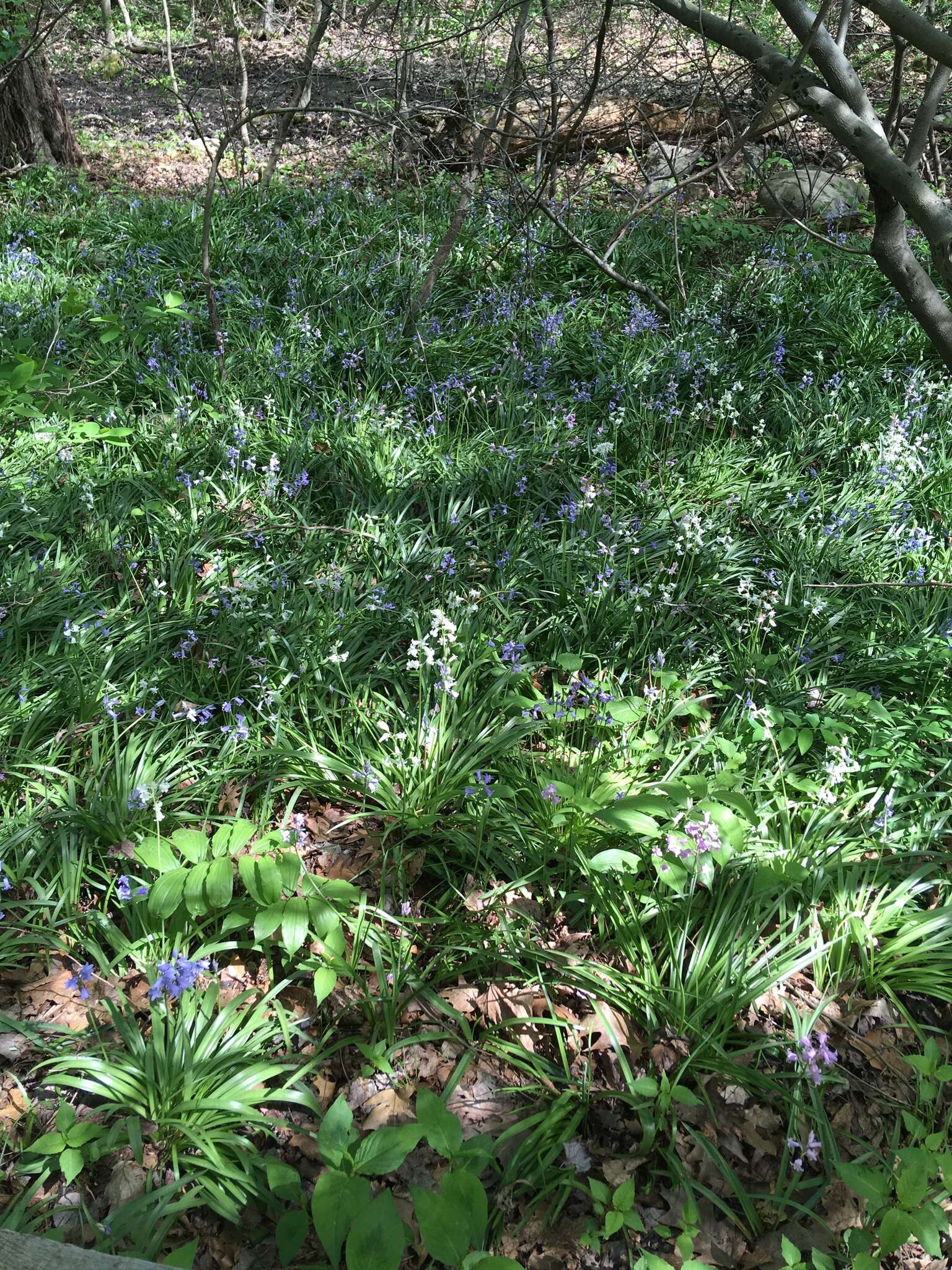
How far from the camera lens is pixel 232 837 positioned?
225 cm

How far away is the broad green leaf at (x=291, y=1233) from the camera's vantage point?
1.62 m

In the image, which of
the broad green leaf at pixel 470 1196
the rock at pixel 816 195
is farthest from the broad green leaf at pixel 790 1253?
the rock at pixel 816 195

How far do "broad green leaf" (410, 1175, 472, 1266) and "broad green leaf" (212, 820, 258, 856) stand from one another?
1.01 meters

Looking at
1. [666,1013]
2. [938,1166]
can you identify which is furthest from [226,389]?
[938,1166]

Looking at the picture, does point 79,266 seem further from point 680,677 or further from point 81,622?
point 680,677

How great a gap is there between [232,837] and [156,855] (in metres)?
0.20

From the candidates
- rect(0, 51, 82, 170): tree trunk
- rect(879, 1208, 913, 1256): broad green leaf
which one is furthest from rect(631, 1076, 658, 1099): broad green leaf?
rect(0, 51, 82, 170): tree trunk

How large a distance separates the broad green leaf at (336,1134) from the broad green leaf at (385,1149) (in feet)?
0.11

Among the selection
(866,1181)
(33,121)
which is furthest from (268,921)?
(33,121)

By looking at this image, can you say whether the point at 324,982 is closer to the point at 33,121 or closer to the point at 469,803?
the point at 469,803

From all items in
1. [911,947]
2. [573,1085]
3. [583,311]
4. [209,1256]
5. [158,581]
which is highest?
[583,311]

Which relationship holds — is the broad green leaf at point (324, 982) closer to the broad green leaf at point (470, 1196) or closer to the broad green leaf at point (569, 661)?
the broad green leaf at point (470, 1196)

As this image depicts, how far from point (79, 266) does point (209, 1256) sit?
6.21 metres

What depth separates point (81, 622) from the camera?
3.07m
